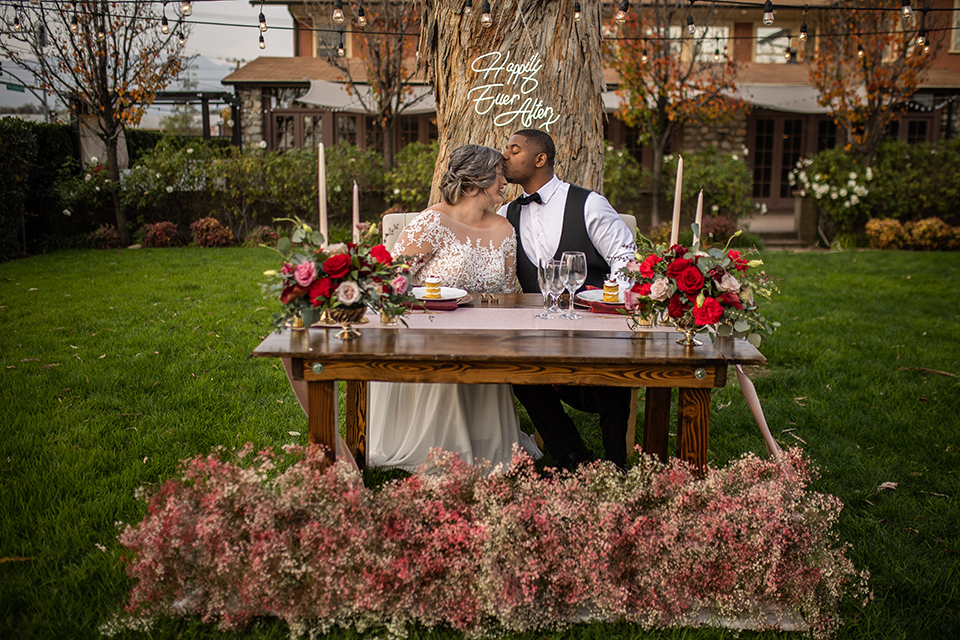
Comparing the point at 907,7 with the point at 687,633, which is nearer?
the point at 687,633

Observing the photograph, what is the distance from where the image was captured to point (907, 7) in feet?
21.2

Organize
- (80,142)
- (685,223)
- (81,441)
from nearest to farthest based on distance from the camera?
(81,441)
(80,142)
(685,223)

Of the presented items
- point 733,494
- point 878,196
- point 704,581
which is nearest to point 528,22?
point 733,494

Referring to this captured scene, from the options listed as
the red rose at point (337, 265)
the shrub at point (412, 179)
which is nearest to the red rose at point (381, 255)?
the red rose at point (337, 265)

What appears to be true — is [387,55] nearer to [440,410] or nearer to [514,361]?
[440,410]

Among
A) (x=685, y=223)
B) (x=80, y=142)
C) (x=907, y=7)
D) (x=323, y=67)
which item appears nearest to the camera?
(x=907, y=7)

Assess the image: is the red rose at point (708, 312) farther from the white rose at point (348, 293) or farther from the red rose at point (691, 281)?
the white rose at point (348, 293)

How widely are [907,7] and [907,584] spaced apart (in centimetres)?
617

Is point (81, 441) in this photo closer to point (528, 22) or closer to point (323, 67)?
point (528, 22)

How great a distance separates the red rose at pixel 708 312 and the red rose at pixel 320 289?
128cm

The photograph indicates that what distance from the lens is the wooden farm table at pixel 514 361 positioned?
2266mm

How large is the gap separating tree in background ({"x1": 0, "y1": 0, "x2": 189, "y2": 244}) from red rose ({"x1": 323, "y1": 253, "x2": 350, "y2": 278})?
9.24 m

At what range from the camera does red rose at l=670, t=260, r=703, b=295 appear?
2.32m

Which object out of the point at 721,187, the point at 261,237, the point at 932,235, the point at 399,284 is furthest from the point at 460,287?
the point at 932,235
